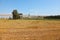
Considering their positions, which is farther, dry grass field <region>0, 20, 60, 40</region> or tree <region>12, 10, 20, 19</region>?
tree <region>12, 10, 20, 19</region>

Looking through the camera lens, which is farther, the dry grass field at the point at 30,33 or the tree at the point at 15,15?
the tree at the point at 15,15

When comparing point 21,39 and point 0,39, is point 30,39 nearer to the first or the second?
point 21,39

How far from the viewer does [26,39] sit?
1184 cm

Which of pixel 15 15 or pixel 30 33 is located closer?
pixel 30 33

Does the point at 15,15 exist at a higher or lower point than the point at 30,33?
lower

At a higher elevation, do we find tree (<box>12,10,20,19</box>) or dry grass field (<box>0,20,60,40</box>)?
dry grass field (<box>0,20,60,40</box>)

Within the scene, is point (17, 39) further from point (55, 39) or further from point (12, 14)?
point (12, 14)

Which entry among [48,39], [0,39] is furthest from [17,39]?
[48,39]

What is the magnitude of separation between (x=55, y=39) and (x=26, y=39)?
1.79 m

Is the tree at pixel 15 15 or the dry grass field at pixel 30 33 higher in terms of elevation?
the dry grass field at pixel 30 33

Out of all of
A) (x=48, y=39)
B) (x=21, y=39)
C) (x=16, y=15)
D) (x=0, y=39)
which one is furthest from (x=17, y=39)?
(x=16, y=15)

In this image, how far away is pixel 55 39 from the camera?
11602 millimetres

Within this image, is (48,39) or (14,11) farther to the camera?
(14,11)

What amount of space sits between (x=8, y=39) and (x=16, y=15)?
49804 millimetres
